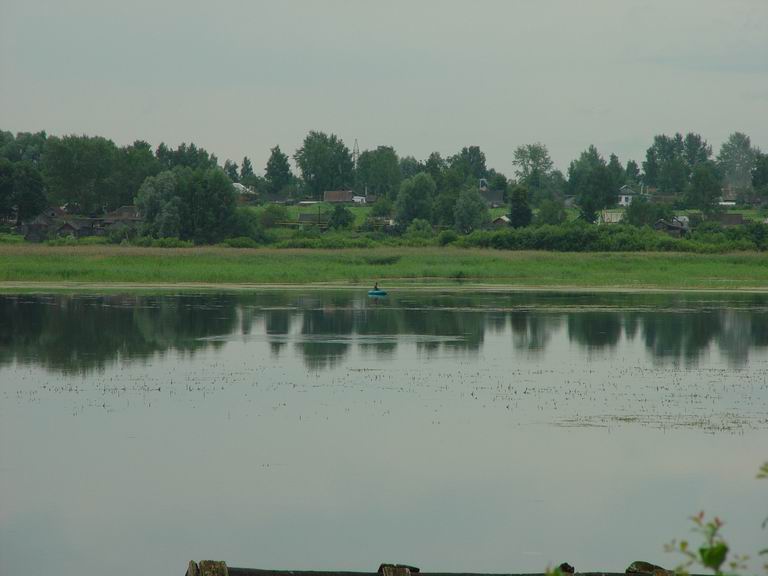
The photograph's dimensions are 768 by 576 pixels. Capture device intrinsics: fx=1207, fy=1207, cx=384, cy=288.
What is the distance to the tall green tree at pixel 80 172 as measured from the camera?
156875 mm

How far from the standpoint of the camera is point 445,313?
57000 millimetres

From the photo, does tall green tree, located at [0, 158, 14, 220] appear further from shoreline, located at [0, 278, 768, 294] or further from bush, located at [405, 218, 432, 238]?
shoreline, located at [0, 278, 768, 294]

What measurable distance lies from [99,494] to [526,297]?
50775mm

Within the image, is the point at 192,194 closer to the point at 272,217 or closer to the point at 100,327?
the point at 272,217

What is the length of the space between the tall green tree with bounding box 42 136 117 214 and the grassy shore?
61.8 metres

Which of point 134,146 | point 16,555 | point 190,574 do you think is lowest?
point 16,555

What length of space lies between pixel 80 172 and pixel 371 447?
140 metres

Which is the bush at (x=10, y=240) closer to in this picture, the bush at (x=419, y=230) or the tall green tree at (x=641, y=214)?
the bush at (x=419, y=230)

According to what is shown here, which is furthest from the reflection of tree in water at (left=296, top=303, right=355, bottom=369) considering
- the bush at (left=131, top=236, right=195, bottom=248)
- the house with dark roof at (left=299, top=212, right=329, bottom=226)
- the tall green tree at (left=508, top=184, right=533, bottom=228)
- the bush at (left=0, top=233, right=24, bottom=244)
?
the house with dark roof at (left=299, top=212, right=329, bottom=226)

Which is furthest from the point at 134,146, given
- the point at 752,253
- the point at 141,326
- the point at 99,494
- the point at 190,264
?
the point at 99,494

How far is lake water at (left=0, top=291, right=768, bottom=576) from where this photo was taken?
60.1 feet

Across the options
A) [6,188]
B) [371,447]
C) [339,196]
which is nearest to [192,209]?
[6,188]

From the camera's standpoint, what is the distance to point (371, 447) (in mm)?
24672

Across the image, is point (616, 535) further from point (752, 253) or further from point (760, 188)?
point (760, 188)
